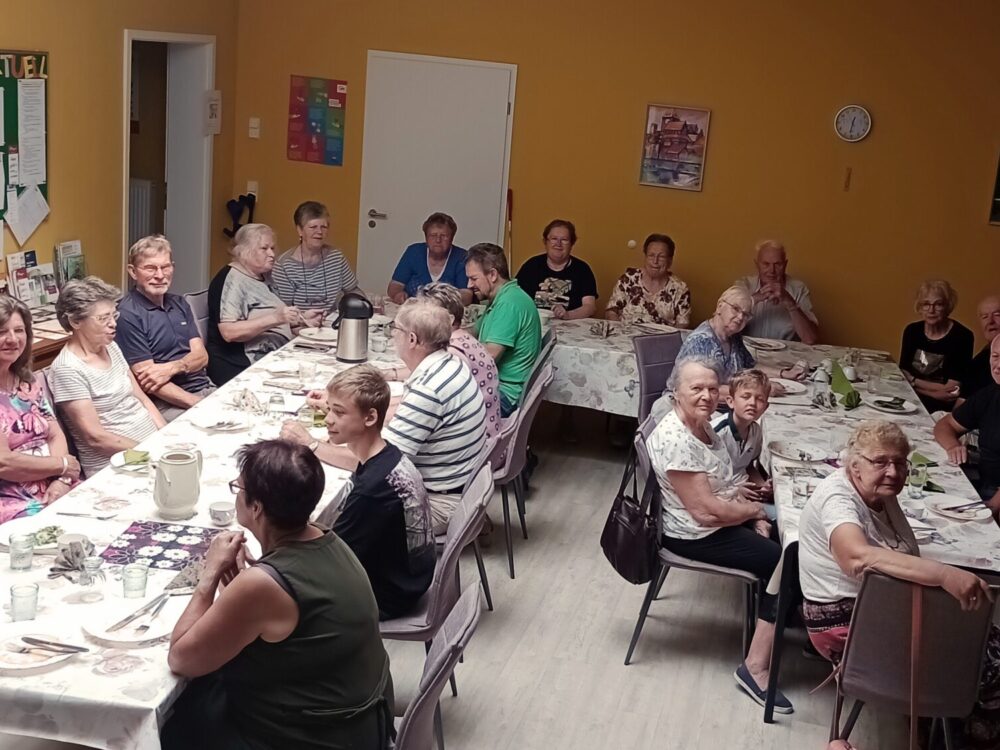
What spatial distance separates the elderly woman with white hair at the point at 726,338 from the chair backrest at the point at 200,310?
2.13 m

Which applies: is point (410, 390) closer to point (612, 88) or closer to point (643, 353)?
point (643, 353)

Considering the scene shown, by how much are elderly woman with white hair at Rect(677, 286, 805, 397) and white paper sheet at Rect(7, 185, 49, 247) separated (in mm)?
3044

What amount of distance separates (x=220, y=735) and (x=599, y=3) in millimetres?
5739

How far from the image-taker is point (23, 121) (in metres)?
5.55

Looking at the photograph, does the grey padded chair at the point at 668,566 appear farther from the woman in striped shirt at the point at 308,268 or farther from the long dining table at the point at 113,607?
the woman in striped shirt at the point at 308,268

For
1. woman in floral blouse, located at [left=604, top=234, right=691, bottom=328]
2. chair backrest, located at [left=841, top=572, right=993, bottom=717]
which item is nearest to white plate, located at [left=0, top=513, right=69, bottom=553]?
chair backrest, located at [left=841, top=572, right=993, bottom=717]

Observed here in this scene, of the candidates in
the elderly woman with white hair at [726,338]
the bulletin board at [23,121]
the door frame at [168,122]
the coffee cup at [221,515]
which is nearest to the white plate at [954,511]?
the elderly woman with white hair at [726,338]

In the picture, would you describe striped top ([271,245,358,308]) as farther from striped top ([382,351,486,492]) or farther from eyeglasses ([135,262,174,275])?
striped top ([382,351,486,492])

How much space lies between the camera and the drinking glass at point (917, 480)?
13.4ft

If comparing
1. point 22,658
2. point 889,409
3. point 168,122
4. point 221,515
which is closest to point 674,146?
point 889,409

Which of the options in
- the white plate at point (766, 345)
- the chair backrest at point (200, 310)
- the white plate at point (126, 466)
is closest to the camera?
the white plate at point (126, 466)

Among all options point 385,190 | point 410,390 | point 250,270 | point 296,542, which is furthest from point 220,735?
point 385,190

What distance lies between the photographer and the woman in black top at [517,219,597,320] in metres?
6.78

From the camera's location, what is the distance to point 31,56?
5531mm
